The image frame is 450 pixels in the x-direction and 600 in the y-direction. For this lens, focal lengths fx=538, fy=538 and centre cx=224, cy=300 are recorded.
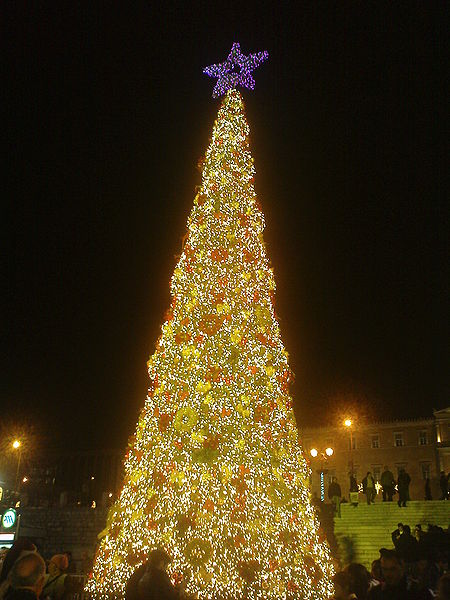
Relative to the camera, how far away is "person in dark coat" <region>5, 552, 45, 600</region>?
3.80m

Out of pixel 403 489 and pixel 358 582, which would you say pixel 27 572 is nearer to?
pixel 358 582

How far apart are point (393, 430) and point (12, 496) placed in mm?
35543

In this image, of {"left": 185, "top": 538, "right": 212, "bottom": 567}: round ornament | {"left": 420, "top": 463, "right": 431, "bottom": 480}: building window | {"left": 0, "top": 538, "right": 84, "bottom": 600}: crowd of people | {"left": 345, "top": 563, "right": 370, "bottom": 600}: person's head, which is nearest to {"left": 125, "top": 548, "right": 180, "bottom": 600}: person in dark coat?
{"left": 0, "top": 538, "right": 84, "bottom": 600}: crowd of people

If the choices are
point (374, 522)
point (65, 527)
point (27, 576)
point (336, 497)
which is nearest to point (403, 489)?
point (374, 522)

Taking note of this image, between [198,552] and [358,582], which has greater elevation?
[198,552]

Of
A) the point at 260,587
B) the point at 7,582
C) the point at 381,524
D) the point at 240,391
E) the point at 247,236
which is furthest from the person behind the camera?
the point at 381,524

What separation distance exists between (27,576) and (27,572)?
0.09 ft

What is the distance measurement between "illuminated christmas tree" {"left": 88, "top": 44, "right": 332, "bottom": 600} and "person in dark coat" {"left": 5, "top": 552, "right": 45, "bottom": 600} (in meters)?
4.65

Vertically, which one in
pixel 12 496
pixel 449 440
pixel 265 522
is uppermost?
pixel 449 440

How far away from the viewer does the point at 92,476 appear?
48562 millimetres

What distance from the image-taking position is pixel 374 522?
56.3ft

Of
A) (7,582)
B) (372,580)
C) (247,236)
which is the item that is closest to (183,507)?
(372,580)

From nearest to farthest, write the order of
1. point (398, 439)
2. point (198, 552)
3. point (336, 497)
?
Answer: point (198, 552), point (336, 497), point (398, 439)

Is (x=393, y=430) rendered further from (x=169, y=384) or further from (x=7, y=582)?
(x=7, y=582)
